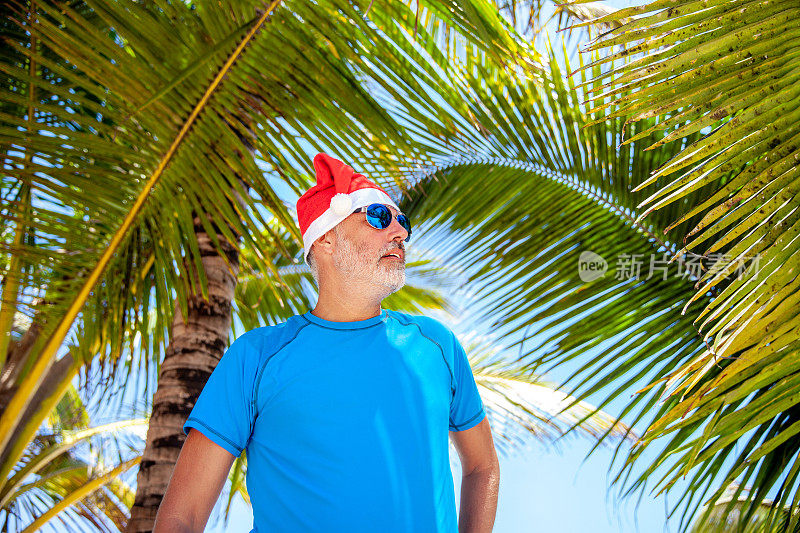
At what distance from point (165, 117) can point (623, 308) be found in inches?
80.6

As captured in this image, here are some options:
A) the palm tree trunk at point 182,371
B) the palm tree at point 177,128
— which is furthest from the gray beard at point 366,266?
the palm tree trunk at point 182,371

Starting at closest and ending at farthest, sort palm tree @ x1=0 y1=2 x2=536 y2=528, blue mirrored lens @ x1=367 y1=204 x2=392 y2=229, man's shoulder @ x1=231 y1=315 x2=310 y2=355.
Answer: man's shoulder @ x1=231 y1=315 x2=310 y2=355 → blue mirrored lens @ x1=367 y1=204 x2=392 y2=229 → palm tree @ x1=0 y1=2 x2=536 y2=528

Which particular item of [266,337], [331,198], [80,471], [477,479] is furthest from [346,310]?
[80,471]

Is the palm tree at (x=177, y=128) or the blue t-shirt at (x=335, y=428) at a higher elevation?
the palm tree at (x=177, y=128)

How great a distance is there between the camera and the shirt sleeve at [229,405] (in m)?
1.57

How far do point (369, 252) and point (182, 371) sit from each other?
1.45 meters

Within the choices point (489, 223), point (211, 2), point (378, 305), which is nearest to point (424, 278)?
point (489, 223)

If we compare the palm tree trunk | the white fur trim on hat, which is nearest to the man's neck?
the white fur trim on hat

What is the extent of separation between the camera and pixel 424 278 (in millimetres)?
6992

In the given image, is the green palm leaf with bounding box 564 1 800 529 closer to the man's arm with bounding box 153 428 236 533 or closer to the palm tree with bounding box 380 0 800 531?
the palm tree with bounding box 380 0 800 531

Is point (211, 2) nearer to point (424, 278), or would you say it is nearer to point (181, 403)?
point (181, 403)

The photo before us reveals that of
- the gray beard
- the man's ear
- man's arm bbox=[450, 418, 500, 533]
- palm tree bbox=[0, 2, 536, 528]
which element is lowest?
man's arm bbox=[450, 418, 500, 533]

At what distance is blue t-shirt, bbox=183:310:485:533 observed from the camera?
5.07ft

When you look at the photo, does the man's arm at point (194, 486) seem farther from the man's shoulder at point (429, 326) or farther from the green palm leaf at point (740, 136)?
the green palm leaf at point (740, 136)
